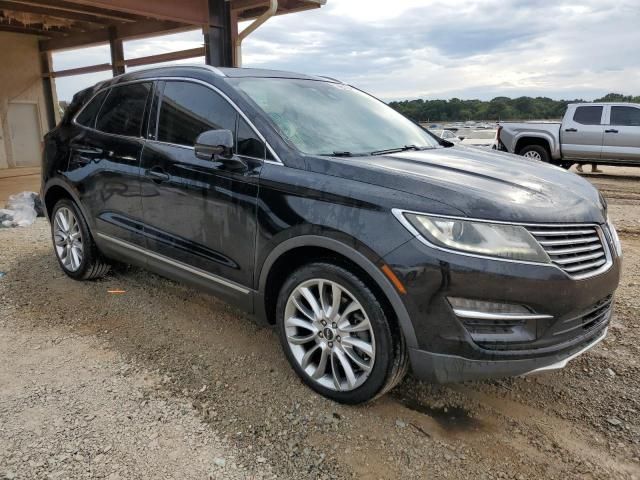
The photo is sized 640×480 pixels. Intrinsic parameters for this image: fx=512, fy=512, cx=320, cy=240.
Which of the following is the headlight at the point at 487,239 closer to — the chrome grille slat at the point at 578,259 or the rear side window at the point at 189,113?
the chrome grille slat at the point at 578,259

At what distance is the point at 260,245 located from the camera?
298 cm

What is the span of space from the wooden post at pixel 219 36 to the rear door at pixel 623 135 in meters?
8.94

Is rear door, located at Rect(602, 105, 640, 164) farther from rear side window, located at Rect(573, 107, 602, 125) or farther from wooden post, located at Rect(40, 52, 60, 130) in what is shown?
wooden post, located at Rect(40, 52, 60, 130)

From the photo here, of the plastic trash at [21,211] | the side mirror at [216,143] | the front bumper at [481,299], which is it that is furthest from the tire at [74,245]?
the front bumper at [481,299]

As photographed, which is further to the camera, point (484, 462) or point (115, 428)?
point (115, 428)

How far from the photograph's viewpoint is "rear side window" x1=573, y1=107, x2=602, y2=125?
12.3m

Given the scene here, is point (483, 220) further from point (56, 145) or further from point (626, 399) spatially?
point (56, 145)

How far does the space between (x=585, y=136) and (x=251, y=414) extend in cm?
1217

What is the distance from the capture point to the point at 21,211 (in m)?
7.44

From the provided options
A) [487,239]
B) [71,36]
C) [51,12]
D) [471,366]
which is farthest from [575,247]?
[71,36]

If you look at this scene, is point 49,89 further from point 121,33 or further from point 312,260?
point 312,260

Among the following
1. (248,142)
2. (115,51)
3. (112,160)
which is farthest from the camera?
(115,51)

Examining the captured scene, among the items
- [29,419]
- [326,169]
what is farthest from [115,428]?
[326,169]

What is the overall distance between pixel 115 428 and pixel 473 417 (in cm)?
188
